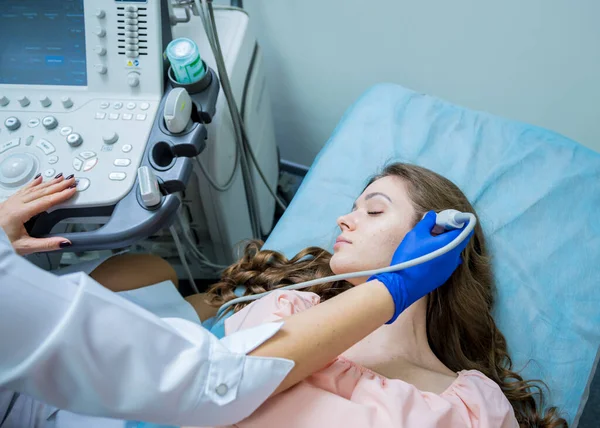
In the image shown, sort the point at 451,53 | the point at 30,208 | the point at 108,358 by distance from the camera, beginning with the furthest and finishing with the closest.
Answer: the point at 451,53 < the point at 30,208 < the point at 108,358

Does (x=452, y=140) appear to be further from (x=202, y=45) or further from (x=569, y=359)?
(x=202, y=45)

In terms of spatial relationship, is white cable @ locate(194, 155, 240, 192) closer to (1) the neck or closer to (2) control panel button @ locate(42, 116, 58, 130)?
(2) control panel button @ locate(42, 116, 58, 130)

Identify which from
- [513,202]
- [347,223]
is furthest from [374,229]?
[513,202]

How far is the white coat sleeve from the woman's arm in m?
0.05

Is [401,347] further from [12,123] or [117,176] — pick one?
[12,123]

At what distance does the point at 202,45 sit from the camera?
50.0 inches

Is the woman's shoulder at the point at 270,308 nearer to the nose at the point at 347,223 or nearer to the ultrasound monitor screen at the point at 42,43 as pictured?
the nose at the point at 347,223

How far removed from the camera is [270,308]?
100 centimetres

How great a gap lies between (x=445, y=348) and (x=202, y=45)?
92 cm

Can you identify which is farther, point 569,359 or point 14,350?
point 569,359

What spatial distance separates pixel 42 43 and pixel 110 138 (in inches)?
12.2

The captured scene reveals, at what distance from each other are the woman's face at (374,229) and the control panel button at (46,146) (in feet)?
2.02

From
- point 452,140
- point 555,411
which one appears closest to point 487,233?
point 452,140

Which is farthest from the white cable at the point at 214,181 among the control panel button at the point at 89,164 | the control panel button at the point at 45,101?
the control panel button at the point at 45,101
